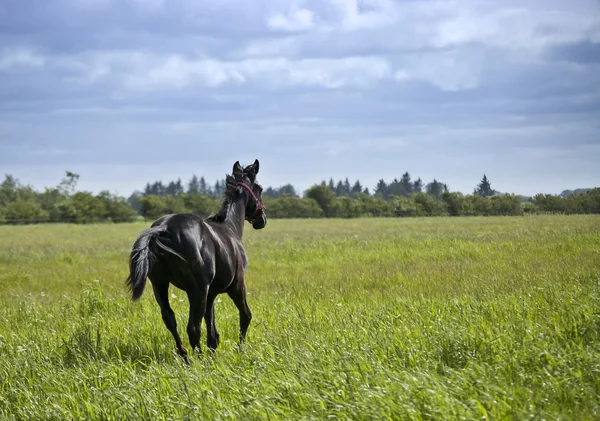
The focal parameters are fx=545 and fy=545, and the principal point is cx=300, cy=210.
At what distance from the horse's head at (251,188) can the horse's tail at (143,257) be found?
1874mm

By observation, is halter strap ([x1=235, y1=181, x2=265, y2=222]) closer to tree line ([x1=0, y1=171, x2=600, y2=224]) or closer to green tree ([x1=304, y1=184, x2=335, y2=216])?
tree line ([x1=0, y1=171, x2=600, y2=224])

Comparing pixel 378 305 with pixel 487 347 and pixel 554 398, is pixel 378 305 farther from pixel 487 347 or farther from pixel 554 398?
pixel 554 398

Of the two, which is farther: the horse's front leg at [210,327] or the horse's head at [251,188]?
the horse's head at [251,188]

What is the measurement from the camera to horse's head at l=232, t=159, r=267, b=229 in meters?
7.69

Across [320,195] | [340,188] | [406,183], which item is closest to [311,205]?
[320,195]

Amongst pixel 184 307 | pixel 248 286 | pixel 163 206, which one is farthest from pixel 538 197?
pixel 163 206

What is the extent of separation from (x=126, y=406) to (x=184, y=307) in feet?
15.9

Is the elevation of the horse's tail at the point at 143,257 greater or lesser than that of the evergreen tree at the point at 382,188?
lesser

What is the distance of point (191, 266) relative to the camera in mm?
6016

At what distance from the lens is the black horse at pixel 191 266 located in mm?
5801

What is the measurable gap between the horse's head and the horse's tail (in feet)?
6.15

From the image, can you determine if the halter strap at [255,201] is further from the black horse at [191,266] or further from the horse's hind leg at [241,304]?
the horse's hind leg at [241,304]

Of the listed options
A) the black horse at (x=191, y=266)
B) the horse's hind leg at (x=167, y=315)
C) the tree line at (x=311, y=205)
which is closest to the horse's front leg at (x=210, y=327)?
the black horse at (x=191, y=266)

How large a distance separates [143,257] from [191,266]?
578 mm
